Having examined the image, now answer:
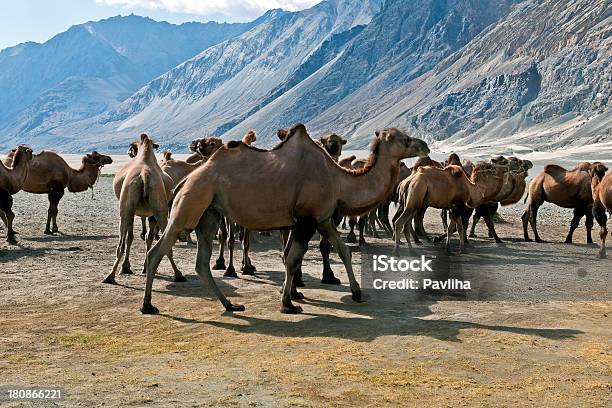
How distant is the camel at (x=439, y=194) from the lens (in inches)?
684

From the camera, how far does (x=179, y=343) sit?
28.3 ft

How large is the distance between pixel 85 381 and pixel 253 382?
5.13 feet

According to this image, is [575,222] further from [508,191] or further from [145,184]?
[145,184]

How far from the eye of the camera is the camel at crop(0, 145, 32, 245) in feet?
60.1

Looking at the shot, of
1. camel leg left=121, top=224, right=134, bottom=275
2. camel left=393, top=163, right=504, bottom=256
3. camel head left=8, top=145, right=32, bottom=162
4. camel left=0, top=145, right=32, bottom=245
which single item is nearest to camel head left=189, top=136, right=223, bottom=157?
camel leg left=121, top=224, right=134, bottom=275

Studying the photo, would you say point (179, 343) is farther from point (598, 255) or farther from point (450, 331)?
point (598, 255)

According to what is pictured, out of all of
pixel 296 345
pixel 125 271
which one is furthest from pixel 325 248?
pixel 296 345

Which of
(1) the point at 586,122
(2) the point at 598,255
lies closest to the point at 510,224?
(2) the point at 598,255

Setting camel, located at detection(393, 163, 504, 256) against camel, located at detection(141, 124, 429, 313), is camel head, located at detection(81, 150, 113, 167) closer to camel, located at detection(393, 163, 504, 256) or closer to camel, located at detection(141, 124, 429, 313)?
camel, located at detection(393, 163, 504, 256)

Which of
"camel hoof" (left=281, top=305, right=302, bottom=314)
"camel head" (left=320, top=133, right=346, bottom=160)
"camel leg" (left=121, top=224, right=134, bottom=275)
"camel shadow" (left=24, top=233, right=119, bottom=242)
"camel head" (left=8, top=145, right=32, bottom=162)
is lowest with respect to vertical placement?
"camel hoof" (left=281, top=305, right=302, bottom=314)

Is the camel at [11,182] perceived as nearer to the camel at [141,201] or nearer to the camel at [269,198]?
the camel at [141,201]

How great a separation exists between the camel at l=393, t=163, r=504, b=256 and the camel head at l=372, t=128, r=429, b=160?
564 centimetres

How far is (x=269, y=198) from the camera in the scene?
10.1 m

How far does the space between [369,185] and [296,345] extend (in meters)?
3.26
